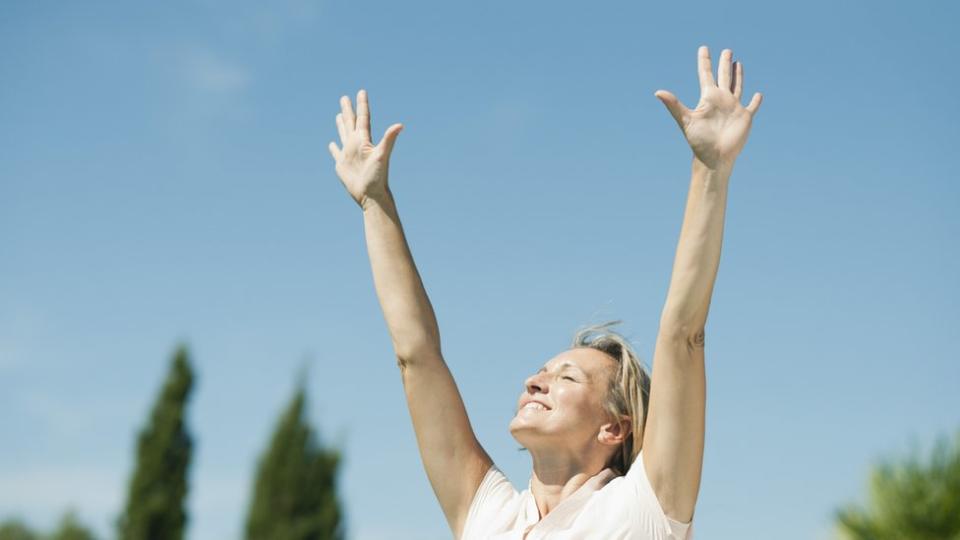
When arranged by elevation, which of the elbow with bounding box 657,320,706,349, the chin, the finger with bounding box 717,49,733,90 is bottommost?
the chin

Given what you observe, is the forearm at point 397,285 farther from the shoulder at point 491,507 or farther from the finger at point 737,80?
the finger at point 737,80

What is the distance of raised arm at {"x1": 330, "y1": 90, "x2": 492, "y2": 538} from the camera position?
3127 millimetres

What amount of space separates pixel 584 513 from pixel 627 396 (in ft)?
1.50

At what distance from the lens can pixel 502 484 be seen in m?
3.15

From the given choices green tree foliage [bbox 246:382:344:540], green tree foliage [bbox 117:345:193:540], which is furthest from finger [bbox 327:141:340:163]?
green tree foliage [bbox 117:345:193:540]

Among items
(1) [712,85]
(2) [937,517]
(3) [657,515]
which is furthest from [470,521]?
(2) [937,517]

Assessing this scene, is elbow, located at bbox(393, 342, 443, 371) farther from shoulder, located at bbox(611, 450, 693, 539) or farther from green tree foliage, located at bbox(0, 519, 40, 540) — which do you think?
green tree foliage, located at bbox(0, 519, 40, 540)

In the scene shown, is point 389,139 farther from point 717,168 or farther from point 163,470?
point 163,470

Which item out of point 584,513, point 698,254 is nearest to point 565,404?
point 584,513

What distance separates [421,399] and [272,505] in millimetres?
14659

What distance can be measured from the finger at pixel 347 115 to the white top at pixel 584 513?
1.22 metres

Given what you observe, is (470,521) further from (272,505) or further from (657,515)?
(272,505)

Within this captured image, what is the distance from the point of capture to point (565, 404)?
118 inches

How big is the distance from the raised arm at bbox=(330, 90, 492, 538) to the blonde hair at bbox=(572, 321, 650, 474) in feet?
1.41
